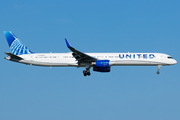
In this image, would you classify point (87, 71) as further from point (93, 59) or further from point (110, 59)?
point (110, 59)

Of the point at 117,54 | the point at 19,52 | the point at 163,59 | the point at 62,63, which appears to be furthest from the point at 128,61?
the point at 19,52

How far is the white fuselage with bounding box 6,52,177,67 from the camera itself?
205ft

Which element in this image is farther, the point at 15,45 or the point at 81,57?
the point at 15,45

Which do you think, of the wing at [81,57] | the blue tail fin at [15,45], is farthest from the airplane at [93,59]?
the blue tail fin at [15,45]

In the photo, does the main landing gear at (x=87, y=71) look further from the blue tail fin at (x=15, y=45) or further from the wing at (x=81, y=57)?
the blue tail fin at (x=15, y=45)

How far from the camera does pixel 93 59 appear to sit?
61.9 metres

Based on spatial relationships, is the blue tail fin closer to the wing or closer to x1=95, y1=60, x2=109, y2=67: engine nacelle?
the wing

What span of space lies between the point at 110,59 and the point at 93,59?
10.5 ft

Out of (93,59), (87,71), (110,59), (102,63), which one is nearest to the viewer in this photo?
(102,63)

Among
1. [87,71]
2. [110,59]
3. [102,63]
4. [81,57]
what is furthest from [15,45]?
[110,59]

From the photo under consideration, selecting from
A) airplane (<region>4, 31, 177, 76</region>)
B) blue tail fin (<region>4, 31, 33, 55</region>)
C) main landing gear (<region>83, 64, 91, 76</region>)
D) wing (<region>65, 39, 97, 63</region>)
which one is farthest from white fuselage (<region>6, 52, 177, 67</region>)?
blue tail fin (<region>4, 31, 33, 55</region>)

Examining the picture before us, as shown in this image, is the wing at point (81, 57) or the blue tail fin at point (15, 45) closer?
the wing at point (81, 57)

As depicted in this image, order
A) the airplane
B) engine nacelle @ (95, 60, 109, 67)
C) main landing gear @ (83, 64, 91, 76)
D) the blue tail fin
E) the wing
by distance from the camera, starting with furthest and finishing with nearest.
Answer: the blue tail fin → main landing gear @ (83, 64, 91, 76) → the airplane → engine nacelle @ (95, 60, 109, 67) → the wing

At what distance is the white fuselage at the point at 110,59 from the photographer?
205 feet
